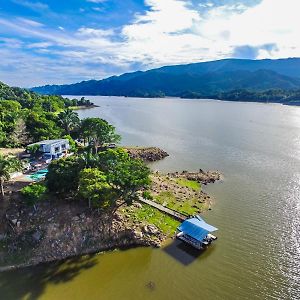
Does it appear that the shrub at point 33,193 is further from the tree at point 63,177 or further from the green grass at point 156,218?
the green grass at point 156,218

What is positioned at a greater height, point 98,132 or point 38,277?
point 98,132

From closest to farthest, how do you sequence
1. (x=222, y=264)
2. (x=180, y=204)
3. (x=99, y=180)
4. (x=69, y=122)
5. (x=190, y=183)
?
1. (x=222, y=264)
2. (x=99, y=180)
3. (x=180, y=204)
4. (x=190, y=183)
5. (x=69, y=122)

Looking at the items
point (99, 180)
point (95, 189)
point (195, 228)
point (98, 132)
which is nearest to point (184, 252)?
point (195, 228)

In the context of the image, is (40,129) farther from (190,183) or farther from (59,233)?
(59,233)

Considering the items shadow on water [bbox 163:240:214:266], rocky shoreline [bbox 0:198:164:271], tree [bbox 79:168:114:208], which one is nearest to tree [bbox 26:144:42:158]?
rocky shoreline [bbox 0:198:164:271]

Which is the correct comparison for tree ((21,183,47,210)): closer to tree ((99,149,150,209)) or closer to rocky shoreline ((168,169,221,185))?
tree ((99,149,150,209))

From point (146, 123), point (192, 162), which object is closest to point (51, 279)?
point (192, 162)
